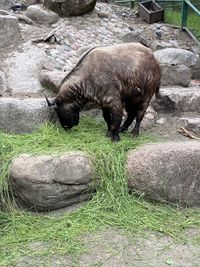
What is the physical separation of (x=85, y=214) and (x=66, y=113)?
4.82 feet

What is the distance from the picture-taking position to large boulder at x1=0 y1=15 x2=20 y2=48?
8508mm

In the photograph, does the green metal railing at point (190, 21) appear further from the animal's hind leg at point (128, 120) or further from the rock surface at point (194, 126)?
the animal's hind leg at point (128, 120)

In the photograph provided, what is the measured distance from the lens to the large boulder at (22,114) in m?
6.54

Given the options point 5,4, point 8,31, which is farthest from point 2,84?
point 5,4

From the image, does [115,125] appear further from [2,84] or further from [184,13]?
[184,13]

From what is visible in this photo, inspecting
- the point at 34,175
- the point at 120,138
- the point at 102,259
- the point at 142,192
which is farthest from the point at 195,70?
the point at 102,259

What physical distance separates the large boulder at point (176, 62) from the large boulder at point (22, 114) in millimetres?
2196

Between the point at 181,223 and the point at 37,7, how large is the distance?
6130 mm

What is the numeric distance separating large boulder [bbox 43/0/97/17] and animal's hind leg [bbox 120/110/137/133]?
166 inches

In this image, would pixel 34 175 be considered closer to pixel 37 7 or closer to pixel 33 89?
pixel 33 89

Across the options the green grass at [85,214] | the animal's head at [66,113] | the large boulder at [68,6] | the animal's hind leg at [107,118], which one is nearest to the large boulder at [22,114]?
the animal's head at [66,113]

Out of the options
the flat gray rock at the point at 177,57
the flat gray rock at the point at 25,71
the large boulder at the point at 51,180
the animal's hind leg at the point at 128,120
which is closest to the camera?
the large boulder at the point at 51,180

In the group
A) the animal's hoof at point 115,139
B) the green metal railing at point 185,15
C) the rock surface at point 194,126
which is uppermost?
the animal's hoof at point 115,139

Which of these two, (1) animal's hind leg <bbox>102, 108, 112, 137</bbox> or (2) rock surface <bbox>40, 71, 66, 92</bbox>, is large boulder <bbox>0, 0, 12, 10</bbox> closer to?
(2) rock surface <bbox>40, 71, 66, 92</bbox>
